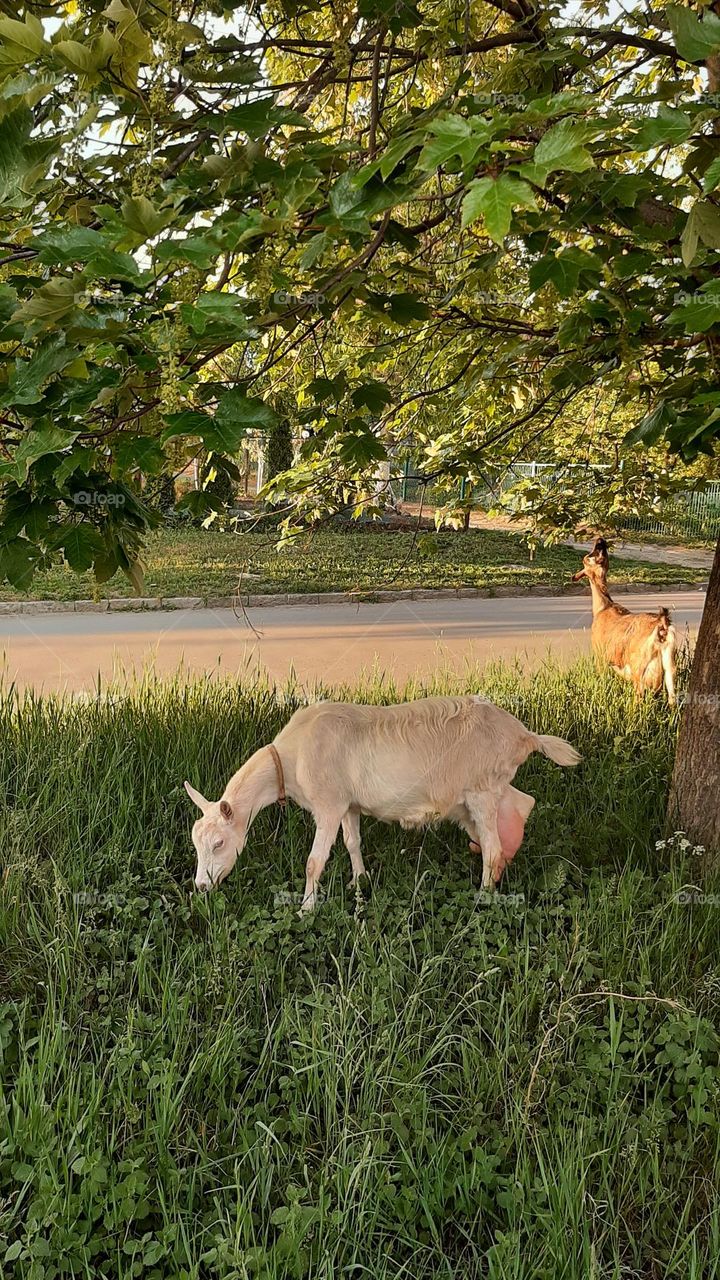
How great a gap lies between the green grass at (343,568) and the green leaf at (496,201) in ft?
19.2

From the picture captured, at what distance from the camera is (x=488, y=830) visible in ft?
11.1

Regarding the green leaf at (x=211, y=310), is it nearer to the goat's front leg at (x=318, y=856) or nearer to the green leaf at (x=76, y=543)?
the green leaf at (x=76, y=543)

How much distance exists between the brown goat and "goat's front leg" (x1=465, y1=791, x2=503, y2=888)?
2.46 m

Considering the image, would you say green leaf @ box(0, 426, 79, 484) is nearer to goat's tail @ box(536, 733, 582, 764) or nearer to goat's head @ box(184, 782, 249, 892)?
goat's head @ box(184, 782, 249, 892)

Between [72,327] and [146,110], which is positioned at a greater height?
[146,110]

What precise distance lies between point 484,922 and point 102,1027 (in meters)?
1.34

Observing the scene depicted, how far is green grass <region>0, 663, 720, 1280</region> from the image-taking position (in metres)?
2.01

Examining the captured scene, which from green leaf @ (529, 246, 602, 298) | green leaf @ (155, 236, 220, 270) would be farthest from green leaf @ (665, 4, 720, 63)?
green leaf @ (155, 236, 220, 270)

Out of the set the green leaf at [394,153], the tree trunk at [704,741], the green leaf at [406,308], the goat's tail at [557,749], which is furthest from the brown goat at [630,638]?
the green leaf at [394,153]

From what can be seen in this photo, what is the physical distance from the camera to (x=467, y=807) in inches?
135

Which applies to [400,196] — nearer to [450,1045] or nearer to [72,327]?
[72,327]

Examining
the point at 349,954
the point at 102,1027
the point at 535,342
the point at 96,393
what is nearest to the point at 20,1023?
the point at 102,1027

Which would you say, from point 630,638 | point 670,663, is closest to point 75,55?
point 670,663

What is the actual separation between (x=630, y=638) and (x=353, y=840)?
9.40 feet
